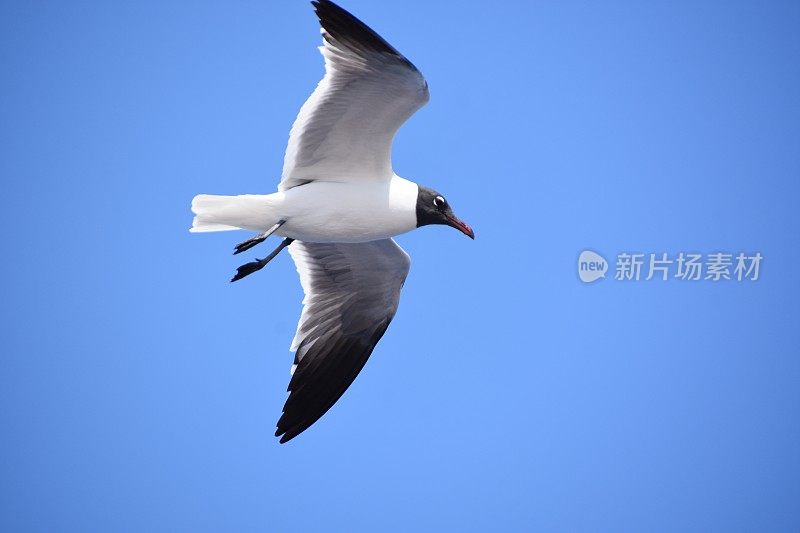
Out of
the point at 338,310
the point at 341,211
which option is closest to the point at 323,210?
the point at 341,211

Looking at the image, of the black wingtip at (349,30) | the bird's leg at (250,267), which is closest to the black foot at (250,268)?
the bird's leg at (250,267)

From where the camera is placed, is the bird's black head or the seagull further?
the bird's black head

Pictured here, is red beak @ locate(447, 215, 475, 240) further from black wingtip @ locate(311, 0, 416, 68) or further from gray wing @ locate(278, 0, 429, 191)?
black wingtip @ locate(311, 0, 416, 68)

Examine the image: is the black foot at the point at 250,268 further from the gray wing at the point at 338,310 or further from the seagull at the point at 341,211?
the gray wing at the point at 338,310

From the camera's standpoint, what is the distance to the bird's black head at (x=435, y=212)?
16.7 feet

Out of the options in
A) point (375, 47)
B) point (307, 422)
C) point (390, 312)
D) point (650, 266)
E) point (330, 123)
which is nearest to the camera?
point (375, 47)

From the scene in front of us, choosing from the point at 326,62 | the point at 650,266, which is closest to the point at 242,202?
the point at 326,62

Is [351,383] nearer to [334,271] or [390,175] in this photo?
[334,271]

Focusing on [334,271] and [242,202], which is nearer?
[242,202]

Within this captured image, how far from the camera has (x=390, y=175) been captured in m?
5.09

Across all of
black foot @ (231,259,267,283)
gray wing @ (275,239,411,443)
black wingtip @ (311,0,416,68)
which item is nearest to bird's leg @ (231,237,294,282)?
black foot @ (231,259,267,283)

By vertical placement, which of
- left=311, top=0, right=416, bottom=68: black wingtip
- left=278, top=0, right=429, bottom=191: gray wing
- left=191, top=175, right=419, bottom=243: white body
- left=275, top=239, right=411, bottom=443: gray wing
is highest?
left=311, top=0, right=416, bottom=68: black wingtip

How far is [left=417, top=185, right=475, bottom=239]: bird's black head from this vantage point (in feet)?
16.7

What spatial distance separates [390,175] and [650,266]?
8.49 ft
